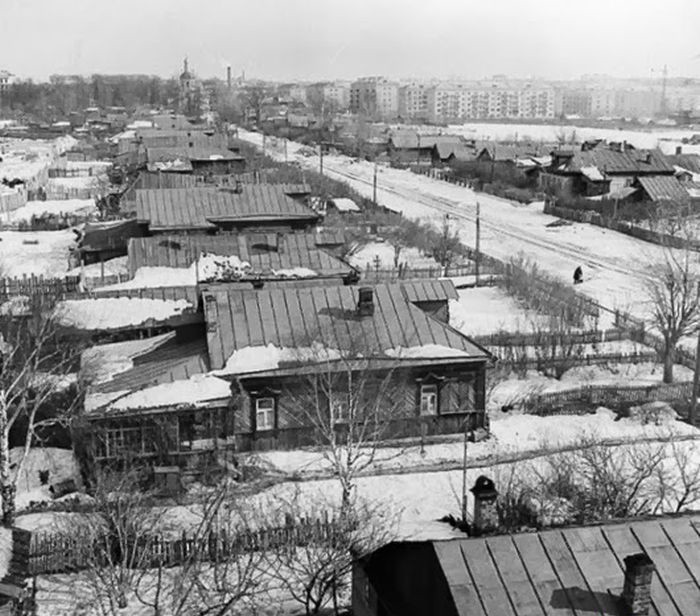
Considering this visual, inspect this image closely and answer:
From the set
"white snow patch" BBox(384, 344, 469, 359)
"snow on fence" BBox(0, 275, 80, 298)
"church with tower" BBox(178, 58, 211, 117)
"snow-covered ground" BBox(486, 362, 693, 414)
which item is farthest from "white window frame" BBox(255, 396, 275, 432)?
"church with tower" BBox(178, 58, 211, 117)

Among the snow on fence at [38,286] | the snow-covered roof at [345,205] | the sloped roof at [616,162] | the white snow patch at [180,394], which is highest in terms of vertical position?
the sloped roof at [616,162]

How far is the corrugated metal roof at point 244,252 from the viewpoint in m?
29.7

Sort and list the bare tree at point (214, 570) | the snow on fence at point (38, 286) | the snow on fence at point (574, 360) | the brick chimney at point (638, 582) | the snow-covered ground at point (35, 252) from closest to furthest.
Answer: the brick chimney at point (638, 582) < the bare tree at point (214, 570) < the snow on fence at point (574, 360) < the snow on fence at point (38, 286) < the snow-covered ground at point (35, 252)

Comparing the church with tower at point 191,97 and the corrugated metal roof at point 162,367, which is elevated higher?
the church with tower at point 191,97

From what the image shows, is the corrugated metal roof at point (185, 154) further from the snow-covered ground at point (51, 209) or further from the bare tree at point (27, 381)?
the bare tree at point (27, 381)

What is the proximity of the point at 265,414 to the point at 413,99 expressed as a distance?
607 feet

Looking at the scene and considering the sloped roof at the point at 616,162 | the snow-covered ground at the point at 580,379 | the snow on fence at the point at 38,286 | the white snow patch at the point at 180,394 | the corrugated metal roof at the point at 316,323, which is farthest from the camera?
the sloped roof at the point at 616,162

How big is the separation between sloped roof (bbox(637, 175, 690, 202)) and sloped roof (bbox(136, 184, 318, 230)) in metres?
24.2

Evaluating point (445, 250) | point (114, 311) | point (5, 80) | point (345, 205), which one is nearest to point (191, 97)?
point (5, 80)

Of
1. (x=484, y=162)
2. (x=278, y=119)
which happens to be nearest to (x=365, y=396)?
(x=484, y=162)

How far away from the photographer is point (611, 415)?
2267 centimetres

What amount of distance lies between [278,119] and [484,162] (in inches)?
2860

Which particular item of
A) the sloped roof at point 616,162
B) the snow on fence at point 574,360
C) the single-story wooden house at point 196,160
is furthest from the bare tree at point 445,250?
the sloped roof at point 616,162

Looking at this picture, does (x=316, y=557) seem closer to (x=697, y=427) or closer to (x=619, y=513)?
(x=619, y=513)
